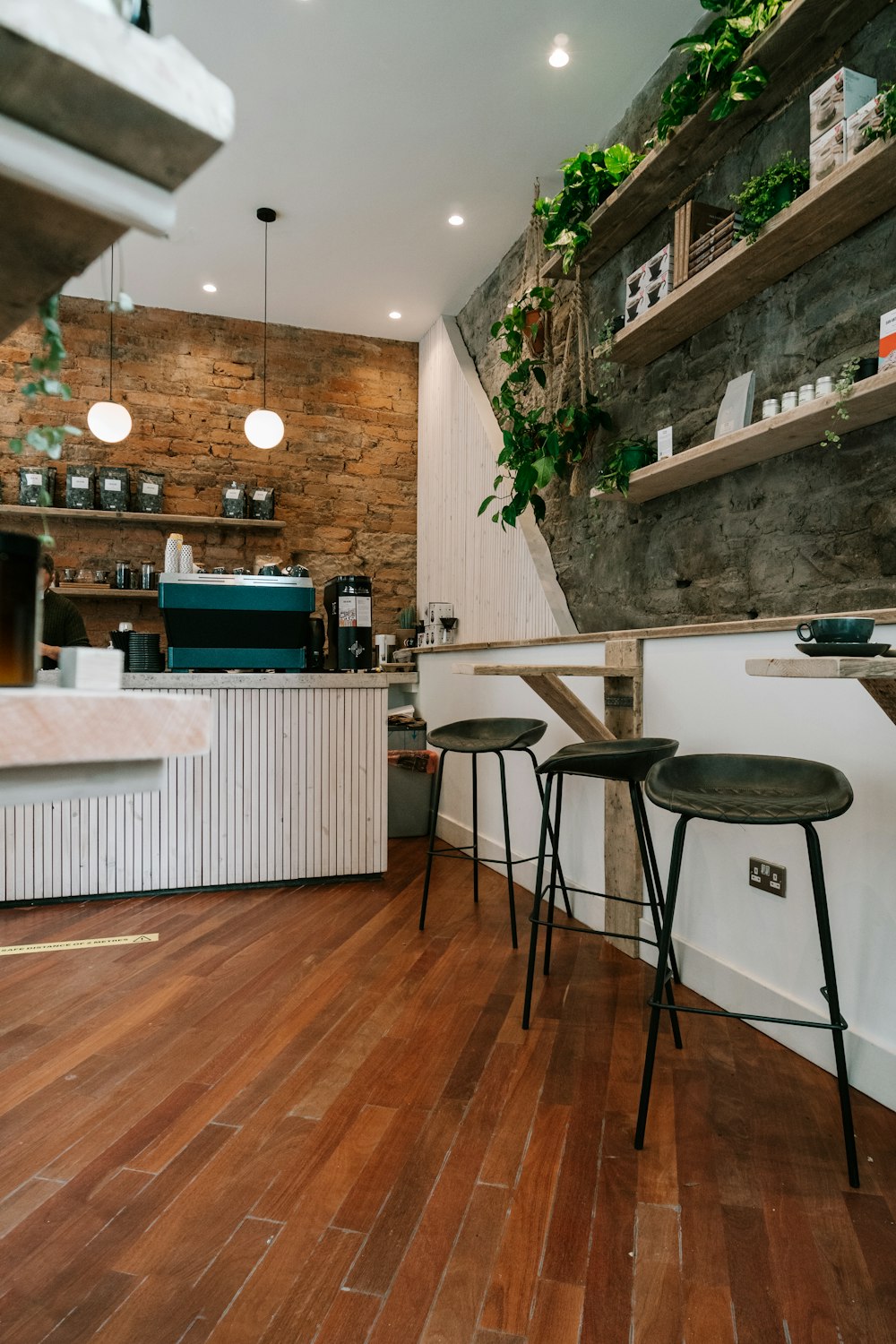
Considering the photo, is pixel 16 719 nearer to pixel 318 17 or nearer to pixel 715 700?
pixel 715 700

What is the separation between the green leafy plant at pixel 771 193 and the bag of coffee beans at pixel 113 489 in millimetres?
4505

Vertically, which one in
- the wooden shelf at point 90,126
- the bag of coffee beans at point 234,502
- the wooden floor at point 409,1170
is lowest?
the wooden floor at point 409,1170

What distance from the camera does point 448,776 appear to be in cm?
492

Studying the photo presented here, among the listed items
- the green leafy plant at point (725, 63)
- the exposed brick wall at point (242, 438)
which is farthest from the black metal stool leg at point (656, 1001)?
the exposed brick wall at point (242, 438)

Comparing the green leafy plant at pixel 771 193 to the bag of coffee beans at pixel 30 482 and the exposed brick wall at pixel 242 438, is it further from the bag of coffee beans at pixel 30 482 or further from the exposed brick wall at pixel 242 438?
the bag of coffee beans at pixel 30 482

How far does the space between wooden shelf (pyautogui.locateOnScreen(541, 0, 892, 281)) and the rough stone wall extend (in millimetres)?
49

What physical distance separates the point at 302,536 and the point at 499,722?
349 cm

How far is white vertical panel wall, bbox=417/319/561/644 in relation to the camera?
Result: 4637 millimetres

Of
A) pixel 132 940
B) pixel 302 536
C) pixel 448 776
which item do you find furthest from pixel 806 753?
pixel 302 536

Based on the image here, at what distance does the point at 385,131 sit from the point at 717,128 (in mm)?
1764

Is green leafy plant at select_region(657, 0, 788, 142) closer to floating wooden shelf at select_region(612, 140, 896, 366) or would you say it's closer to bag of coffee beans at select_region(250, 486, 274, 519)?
floating wooden shelf at select_region(612, 140, 896, 366)

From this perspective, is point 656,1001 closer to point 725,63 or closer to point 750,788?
point 750,788

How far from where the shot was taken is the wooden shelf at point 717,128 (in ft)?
8.20

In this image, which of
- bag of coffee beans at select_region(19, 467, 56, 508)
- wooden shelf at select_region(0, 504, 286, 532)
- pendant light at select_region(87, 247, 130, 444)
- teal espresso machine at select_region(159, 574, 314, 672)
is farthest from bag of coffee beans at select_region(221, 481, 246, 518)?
teal espresso machine at select_region(159, 574, 314, 672)
